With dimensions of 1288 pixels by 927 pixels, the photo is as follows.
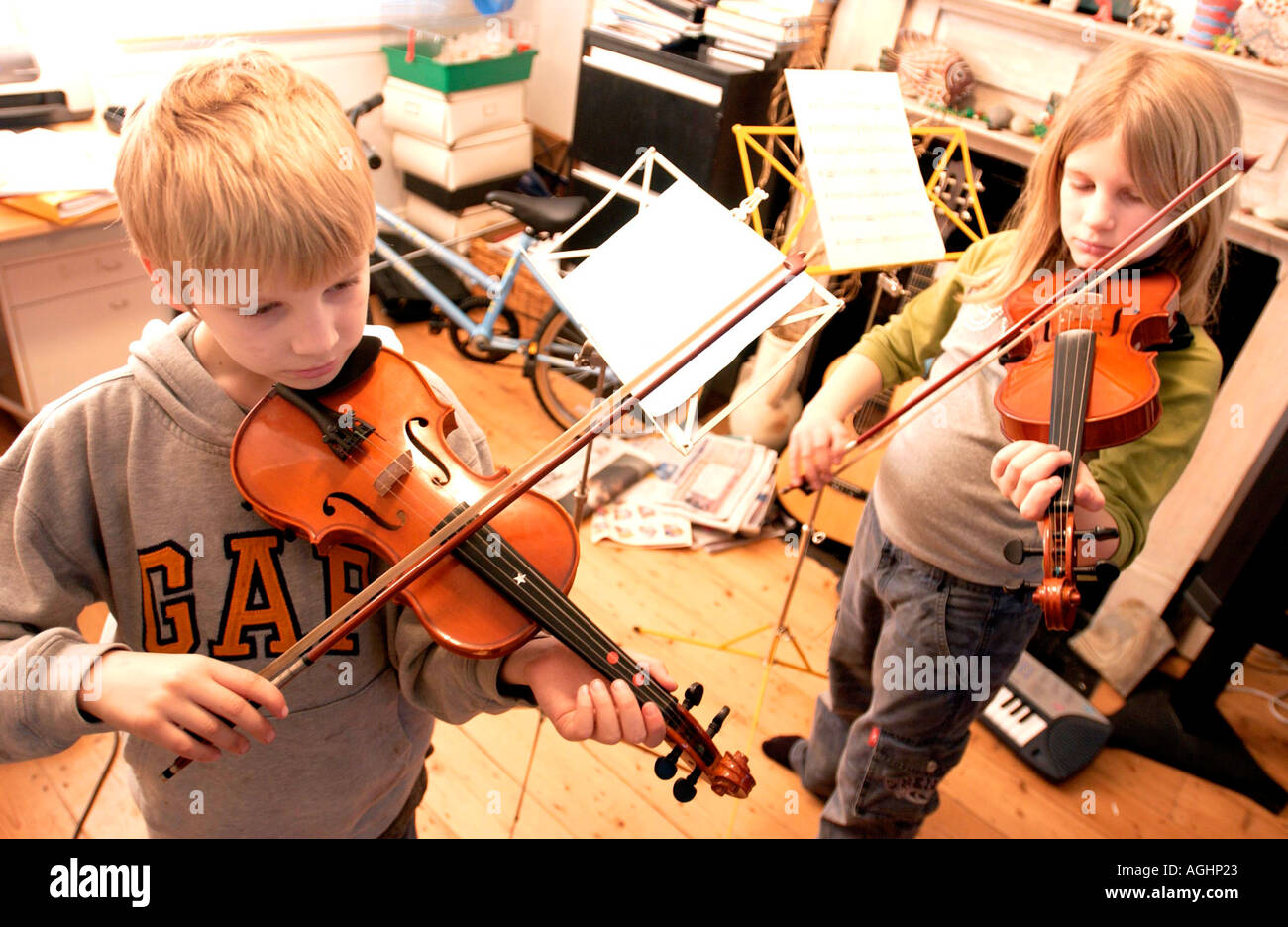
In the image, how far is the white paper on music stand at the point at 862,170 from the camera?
Answer: 1226 millimetres

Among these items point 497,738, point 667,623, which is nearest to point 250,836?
point 497,738

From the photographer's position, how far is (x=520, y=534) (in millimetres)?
841

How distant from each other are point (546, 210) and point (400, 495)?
1510mm

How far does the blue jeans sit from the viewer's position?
1305 millimetres

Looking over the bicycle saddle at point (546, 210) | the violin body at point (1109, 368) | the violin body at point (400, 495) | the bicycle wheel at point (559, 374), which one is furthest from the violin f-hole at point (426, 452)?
the bicycle wheel at point (559, 374)

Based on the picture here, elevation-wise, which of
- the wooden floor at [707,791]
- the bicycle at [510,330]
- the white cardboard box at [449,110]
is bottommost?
the wooden floor at [707,791]

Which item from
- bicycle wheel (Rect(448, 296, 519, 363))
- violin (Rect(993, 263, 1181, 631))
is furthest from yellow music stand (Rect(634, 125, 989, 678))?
bicycle wheel (Rect(448, 296, 519, 363))

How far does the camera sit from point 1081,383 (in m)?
1.00

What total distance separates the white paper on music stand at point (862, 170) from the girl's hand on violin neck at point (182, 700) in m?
0.92

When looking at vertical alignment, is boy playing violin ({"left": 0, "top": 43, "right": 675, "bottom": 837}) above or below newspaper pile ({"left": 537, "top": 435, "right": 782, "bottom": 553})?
above

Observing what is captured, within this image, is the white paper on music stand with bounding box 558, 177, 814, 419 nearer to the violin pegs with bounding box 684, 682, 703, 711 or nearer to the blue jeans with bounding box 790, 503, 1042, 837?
the violin pegs with bounding box 684, 682, 703, 711
